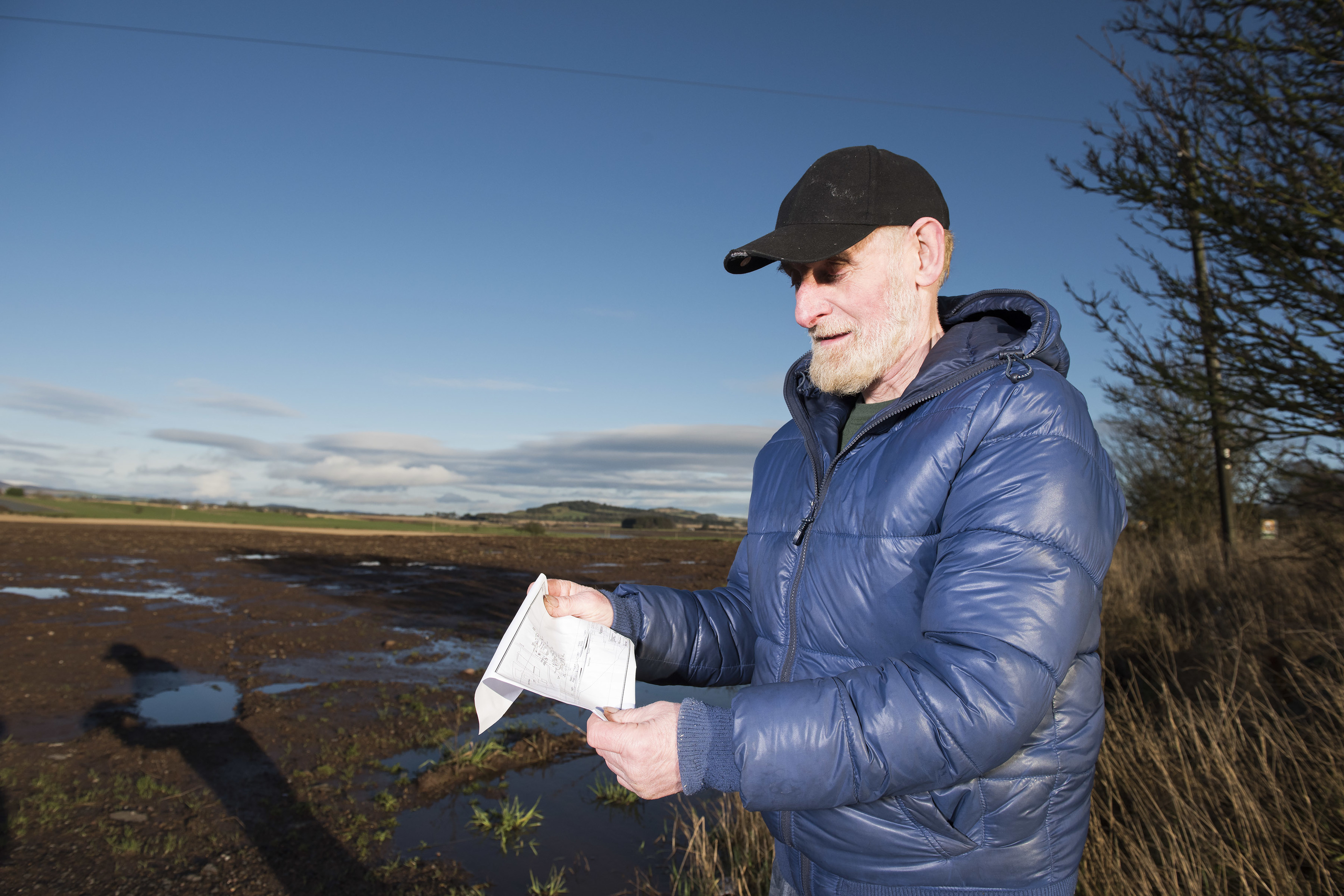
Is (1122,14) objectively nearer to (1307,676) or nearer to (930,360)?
(1307,676)

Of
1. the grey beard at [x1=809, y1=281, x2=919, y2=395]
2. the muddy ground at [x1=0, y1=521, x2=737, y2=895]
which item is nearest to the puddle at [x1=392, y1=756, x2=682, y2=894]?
the muddy ground at [x1=0, y1=521, x2=737, y2=895]

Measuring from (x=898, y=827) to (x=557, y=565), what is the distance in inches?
896

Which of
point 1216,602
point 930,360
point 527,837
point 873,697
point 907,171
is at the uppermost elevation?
point 907,171

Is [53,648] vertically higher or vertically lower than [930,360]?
lower

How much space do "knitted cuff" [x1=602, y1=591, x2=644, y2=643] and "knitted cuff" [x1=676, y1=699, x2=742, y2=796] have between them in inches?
21.2

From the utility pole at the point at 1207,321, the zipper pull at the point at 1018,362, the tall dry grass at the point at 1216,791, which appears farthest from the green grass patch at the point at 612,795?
the utility pole at the point at 1207,321

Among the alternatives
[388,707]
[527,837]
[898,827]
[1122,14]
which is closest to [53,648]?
[388,707]

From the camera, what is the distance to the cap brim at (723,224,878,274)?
1656mm

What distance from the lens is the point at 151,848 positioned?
4.24m

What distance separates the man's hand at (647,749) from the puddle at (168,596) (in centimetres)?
1321

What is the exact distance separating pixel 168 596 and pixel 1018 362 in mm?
15988

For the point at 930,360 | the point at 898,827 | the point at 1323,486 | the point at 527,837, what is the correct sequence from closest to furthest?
the point at 898,827
the point at 930,360
the point at 527,837
the point at 1323,486

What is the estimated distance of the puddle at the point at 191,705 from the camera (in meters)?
6.54

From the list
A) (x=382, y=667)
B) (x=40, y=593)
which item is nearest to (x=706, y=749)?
(x=382, y=667)
